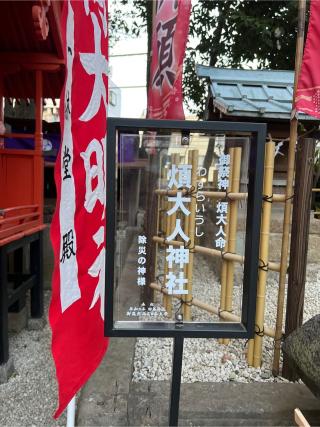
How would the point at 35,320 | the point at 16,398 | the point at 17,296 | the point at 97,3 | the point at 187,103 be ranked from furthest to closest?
the point at 187,103 < the point at 35,320 < the point at 17,296 < the point at 16,398 < the point at 97,3

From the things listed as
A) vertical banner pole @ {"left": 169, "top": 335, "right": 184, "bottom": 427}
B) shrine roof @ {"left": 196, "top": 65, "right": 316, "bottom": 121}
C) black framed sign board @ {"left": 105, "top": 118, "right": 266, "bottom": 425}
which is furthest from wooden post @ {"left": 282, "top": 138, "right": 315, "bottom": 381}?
shrine roof @ {"left": 196, "top": 65, "right": 316, "bottom": 121}

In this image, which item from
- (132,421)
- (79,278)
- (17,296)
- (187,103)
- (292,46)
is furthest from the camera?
(187,103)

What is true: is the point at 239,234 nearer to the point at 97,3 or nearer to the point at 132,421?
the point at 132,421

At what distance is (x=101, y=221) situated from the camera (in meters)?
2.44

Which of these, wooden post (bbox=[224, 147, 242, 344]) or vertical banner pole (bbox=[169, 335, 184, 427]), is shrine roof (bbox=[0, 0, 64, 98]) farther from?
vertical banner pole (bbox=[169, 335, 184, 427])

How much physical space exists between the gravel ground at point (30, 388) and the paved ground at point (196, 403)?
29cm

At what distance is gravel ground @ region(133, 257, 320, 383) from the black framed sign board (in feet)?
1.67

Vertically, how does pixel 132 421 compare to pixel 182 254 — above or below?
below

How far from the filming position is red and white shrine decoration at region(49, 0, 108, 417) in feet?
6.63

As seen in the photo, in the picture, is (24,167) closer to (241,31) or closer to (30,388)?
(30,388)

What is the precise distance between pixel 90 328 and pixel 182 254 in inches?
30.0

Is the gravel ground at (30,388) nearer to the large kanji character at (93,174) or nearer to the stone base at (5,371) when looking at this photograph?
the stone base at (5,371)

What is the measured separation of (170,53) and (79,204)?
7.93 ft

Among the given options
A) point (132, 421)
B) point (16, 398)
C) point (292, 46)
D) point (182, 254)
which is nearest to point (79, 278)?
point (182, 254)
